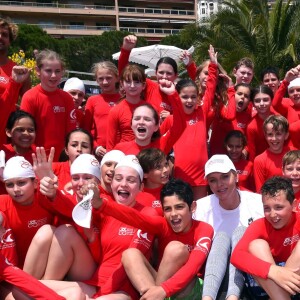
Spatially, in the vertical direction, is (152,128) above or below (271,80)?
below

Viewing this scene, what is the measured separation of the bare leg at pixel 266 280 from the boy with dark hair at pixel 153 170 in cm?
134

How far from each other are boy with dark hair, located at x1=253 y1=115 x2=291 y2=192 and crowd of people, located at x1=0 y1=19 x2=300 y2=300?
0.01 meters

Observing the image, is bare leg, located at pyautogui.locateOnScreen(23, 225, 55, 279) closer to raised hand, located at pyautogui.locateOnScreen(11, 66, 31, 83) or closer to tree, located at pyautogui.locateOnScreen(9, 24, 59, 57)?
raised hand, located at pyautogui.locateOnScreen(11, 66, 31, 83)

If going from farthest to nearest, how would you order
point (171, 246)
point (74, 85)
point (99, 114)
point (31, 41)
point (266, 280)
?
point (31, 41) → point (74, 85) → point (99, 114) → point (171, 246) → point (266, 280)

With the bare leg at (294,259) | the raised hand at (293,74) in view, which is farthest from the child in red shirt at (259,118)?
the bare leg at (294,259)

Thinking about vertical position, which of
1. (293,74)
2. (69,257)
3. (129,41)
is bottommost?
(69,257)

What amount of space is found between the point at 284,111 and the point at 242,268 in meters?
3.81

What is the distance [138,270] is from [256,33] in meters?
16.3

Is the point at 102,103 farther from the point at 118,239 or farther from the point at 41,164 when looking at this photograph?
the point at 118,239

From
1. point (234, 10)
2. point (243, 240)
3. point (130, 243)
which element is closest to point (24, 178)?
point (130, 243)

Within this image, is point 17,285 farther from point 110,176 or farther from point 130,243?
point 110,176

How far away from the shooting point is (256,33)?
19016 mm

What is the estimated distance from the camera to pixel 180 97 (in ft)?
21.5

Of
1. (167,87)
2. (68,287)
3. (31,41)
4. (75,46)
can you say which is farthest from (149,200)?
(75,46)
